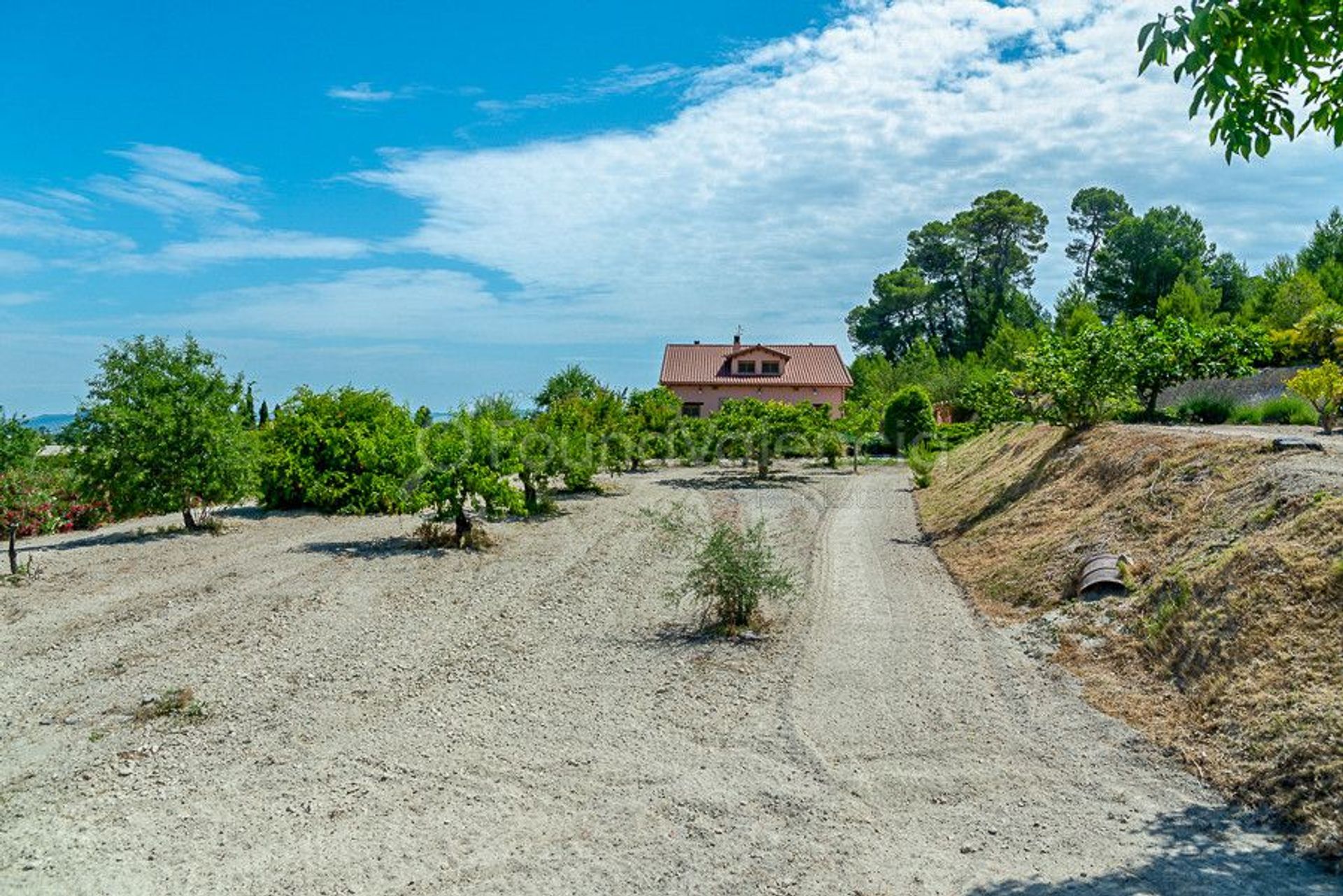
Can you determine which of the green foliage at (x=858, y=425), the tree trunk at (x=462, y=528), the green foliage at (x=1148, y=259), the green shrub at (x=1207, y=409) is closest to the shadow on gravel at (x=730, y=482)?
the green foliage at (x=858, y=425)

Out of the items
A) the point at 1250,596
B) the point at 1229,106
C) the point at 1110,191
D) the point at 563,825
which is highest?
the point at 1110,191

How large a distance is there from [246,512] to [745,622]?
14200mm

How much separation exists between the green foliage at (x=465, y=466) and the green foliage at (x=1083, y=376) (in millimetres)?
8787

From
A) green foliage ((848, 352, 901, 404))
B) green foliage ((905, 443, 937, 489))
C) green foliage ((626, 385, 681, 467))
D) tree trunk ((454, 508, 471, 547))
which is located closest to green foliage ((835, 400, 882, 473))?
green foliage ((905, 443, 937, 489))

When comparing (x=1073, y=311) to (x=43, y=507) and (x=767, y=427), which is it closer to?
(x=767, y=427)

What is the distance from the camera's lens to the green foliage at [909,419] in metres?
37.7

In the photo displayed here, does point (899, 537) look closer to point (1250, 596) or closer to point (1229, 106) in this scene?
point (1250, 596)

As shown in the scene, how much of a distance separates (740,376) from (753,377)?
2.74 ft

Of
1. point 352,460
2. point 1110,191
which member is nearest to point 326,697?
point 352,460

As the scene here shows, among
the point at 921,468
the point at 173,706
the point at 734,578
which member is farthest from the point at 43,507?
the point at 921,468

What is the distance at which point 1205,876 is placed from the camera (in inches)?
163

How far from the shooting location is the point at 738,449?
28.5 meters

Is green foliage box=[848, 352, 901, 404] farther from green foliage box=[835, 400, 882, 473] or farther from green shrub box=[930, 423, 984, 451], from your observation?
green foliage box=[835, 400, 882, 473]

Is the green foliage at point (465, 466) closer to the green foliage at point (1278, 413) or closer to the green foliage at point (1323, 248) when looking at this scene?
the green foliage at point (1278, 413)
